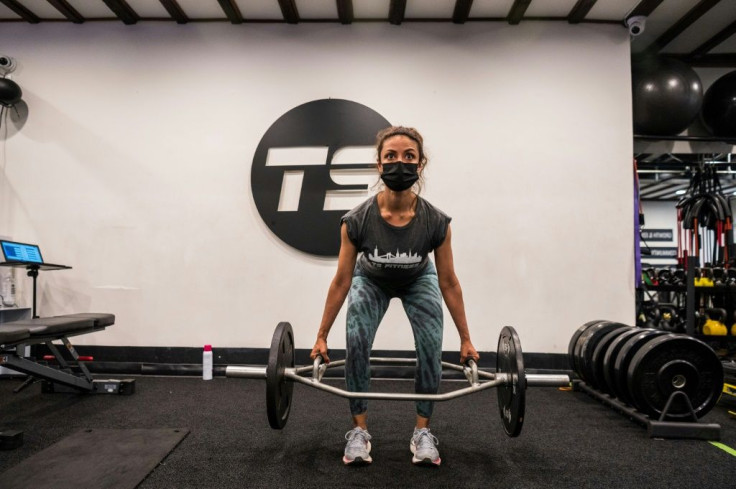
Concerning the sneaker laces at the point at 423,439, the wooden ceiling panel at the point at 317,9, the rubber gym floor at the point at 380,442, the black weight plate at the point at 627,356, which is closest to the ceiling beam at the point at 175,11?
the wooden ceiling panel at the point at 317,9

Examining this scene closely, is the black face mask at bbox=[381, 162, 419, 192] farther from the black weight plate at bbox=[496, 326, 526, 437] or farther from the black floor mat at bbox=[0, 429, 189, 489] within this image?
the black floor mat at bbox=[0, 429, 189, 489]

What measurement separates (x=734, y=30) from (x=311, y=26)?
3487mm

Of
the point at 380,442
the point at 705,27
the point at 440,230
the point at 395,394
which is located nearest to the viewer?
the point at 395,394

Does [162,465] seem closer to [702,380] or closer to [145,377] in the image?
[145,377]

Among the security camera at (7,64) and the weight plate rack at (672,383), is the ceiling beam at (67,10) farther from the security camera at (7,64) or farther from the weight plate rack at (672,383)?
the weight plate rack at (672,383)

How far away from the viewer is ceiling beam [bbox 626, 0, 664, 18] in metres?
3.23

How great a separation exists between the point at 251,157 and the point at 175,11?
1.25 metres

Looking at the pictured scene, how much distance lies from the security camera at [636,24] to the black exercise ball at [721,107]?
952 mm

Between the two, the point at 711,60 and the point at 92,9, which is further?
the point at 711,60

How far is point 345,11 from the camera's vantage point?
338 cm

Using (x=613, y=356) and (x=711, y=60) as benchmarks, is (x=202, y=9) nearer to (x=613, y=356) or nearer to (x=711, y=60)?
(x=613, y=356)

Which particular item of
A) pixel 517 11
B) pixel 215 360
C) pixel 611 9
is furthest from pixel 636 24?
pixel 215 360

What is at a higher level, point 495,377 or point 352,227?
point 352,227

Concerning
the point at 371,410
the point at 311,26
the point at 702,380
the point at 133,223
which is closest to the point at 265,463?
the point at 371,410
